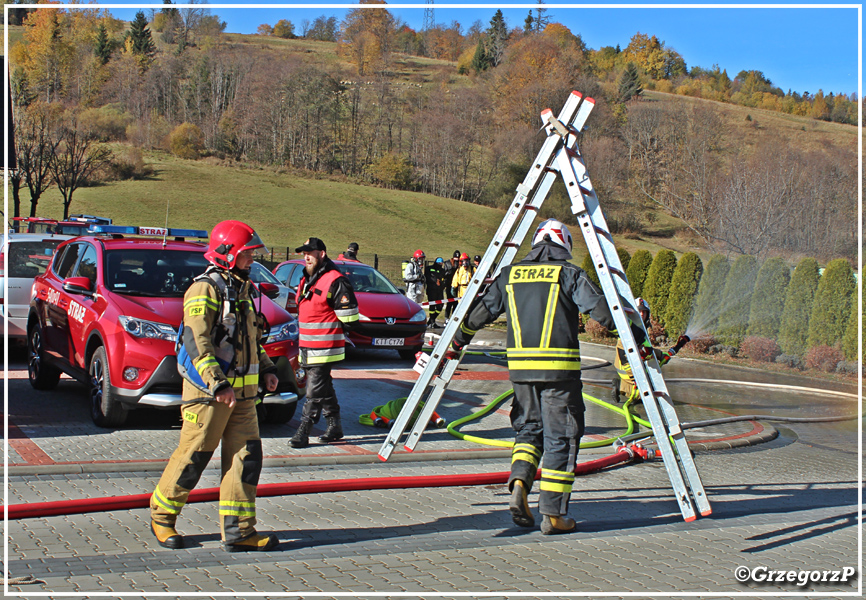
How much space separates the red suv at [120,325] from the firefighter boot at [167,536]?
2114mm

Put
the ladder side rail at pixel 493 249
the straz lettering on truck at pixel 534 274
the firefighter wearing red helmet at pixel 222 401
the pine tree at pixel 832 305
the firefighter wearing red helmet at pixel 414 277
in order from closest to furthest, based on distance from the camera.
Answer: the firefighter wearing red helmet at pixel 222 401 → the straz lettering on truck at pixel 534 274 → the ladder side rail at pixel 493 249 → the pine tree at pixel 832 305 → the firefighter wearing red helmet at pixel 414 277

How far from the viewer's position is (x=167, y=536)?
4539mm

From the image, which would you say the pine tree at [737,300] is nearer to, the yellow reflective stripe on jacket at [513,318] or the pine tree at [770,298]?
the pine tree at [770,298]

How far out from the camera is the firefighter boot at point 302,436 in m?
7.27

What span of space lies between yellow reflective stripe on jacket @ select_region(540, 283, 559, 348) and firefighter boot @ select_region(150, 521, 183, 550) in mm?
2536

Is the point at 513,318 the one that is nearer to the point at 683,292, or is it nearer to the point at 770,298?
the point at 770,298

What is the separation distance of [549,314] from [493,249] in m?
0.85

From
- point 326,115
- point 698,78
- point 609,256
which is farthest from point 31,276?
point 326,115

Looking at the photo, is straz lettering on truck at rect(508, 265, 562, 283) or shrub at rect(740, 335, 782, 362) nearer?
straz lettering on truck at rect(508, 265, 562, 283)

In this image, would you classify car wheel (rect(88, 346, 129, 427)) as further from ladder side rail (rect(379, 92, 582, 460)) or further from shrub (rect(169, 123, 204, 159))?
shrub (rect(169, 123, 204, 159))

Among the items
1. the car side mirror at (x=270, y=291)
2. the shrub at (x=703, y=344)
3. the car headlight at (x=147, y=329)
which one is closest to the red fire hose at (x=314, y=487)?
the car side mirror at (x=270, y=291)

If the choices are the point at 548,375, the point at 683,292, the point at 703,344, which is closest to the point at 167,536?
the point at 548,375

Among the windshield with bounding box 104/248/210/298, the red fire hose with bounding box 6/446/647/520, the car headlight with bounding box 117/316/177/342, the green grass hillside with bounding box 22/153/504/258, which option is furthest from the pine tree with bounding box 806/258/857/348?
the green grass hillside with bounding box 22/153/504/258

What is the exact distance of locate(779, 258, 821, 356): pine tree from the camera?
1709 centimetres
